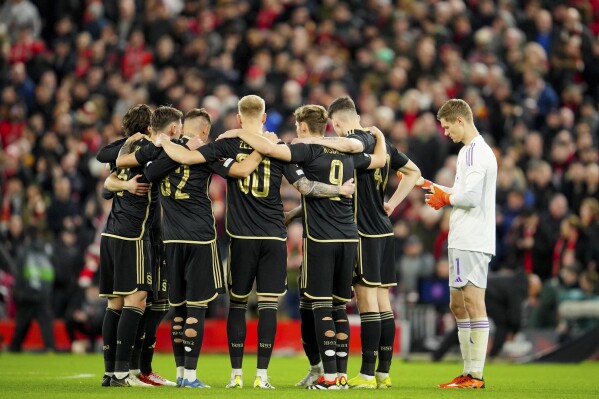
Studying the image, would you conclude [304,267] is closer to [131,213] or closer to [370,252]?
[370,252]

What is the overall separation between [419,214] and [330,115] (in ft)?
30.2

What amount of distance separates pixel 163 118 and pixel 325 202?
5.81ft

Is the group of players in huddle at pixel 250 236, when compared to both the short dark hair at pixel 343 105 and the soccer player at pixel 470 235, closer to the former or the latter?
the short dark hair at pixel 343 105

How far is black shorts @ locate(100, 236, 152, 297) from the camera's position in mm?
11758

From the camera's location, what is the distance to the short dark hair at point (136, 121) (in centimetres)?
1211

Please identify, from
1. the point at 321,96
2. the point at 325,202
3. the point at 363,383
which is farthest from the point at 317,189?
the point at 321,96

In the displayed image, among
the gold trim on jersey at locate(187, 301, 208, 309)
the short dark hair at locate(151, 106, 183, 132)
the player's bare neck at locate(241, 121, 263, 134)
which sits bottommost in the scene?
the gold trim on jersey at locate(187, 301, 208, 309)

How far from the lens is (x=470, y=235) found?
38.7 ft

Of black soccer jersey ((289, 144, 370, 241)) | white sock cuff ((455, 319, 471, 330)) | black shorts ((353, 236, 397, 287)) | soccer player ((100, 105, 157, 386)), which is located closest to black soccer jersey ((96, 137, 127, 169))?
soccer player ((100, 105, 157, 386))

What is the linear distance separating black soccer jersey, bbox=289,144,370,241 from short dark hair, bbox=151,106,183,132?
1243 millimetres

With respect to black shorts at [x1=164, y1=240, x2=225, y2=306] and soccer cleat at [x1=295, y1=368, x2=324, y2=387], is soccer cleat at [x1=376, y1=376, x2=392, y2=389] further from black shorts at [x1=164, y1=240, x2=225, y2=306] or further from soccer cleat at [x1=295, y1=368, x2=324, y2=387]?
black shorts at [x1=164, y1=240, x2=225, y2=306]

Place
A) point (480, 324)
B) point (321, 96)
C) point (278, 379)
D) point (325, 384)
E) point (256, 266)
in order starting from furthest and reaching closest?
point (321, 96) → point (278, 379) → point (480, 324) → point (256, 266) → point (325, 384)

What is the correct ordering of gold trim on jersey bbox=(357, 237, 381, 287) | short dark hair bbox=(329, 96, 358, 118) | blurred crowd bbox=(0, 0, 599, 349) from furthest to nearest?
blurred crowd bbox=(0, 0, 599, 349) → short dark hair bbox=(329, 96, 358, 118) → gold trim on jersey bbox=(357, 237, 381, 287)

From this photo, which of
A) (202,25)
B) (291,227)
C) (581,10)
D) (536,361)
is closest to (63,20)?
(202,25)
